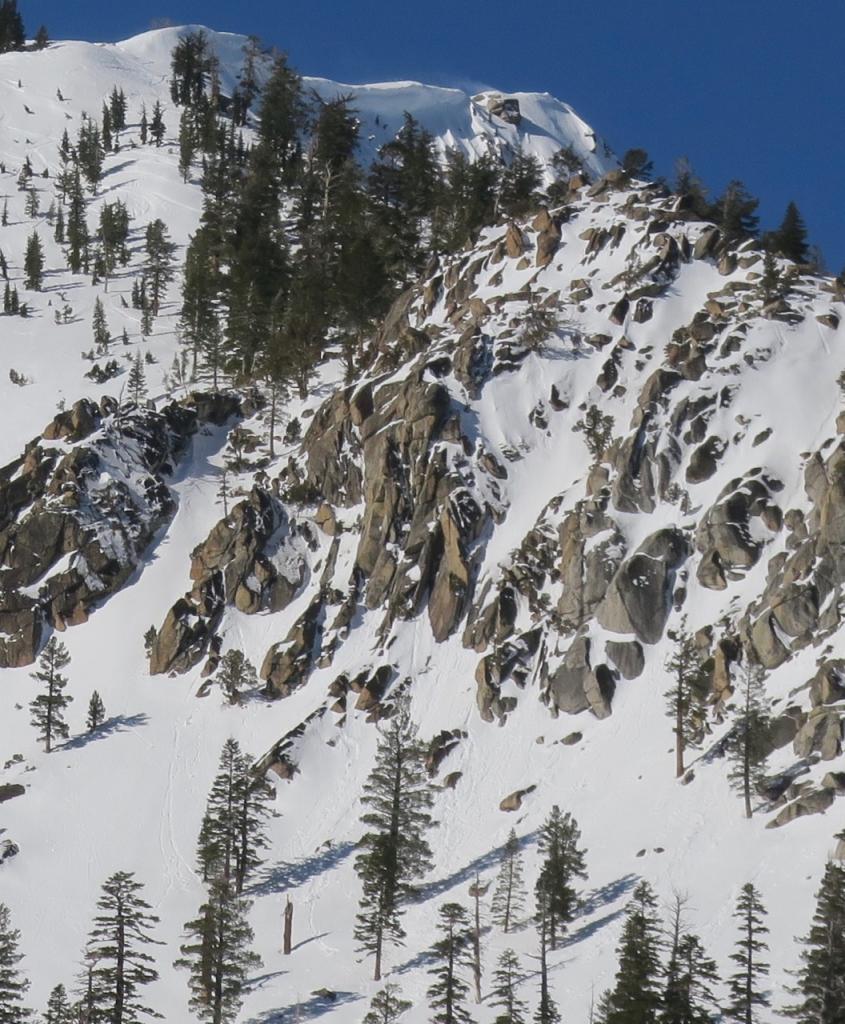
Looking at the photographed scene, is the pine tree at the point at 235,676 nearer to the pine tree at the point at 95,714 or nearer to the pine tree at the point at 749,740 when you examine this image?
the pine tree at the point at 95,714

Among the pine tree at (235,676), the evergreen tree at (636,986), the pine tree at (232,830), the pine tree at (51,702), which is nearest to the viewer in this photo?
the evergreen tree at (636,986)

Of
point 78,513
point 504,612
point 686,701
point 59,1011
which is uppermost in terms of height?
point 78,513

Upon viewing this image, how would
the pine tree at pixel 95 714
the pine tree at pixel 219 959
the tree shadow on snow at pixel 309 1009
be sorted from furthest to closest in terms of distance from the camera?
the pine tree at pixel 95 714 < the tree shadow on snow at pixel 309 1009 < the pine tree at pixel 219 959

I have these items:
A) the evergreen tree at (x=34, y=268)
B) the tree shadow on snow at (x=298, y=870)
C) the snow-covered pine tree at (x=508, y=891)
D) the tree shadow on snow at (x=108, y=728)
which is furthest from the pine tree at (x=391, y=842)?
the evergreen tree at (x=34, y=268)

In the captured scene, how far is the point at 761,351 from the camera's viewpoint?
75.1 m

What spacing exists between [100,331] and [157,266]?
43.3 feet

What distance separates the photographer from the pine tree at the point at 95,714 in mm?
70438

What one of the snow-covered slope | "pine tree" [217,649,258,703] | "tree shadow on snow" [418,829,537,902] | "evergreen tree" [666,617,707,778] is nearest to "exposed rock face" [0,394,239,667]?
the snow-covered slope

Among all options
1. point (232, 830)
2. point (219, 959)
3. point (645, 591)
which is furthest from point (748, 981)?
point (232, 830)

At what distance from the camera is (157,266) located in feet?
392

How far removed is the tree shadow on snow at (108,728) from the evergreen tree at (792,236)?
65.2 m

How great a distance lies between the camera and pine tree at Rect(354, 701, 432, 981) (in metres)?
50.7

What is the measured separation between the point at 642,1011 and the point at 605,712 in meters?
26.4

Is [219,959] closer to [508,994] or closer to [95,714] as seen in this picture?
[508,994]
